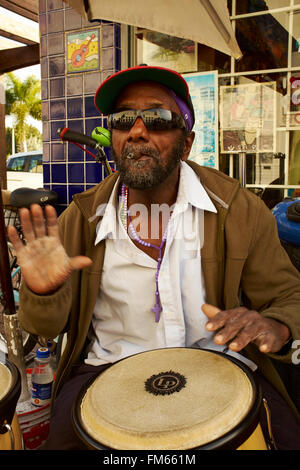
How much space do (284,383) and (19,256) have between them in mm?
1171

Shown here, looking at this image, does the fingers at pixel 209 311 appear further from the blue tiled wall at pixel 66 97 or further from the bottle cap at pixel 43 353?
the blue tiled wall at pixel 66 97

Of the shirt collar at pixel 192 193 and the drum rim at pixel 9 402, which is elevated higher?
the shirt collar at pixel 192 193

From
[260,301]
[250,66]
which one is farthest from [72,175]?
[260,301]

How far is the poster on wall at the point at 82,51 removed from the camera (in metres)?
4.03

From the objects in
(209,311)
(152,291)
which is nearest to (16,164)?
(152,291)

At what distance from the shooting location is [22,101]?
112 ft

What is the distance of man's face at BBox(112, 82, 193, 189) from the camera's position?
1.75 metres

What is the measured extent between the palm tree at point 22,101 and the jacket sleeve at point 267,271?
34.6 metres

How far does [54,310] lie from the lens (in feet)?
4.40

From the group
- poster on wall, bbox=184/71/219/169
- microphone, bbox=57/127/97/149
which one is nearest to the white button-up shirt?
microphone, bbox=57/127/97/149

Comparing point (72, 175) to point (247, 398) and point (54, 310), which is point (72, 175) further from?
point (247, 398)

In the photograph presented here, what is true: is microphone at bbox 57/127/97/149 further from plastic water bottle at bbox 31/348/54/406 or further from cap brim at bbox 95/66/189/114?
plastic water bottle at bbox 31/348/54/406

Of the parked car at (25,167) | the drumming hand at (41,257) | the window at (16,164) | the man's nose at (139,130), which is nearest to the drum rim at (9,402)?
the drumming hand at (41,257)

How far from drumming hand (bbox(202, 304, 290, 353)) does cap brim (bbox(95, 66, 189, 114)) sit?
98 centimetres
